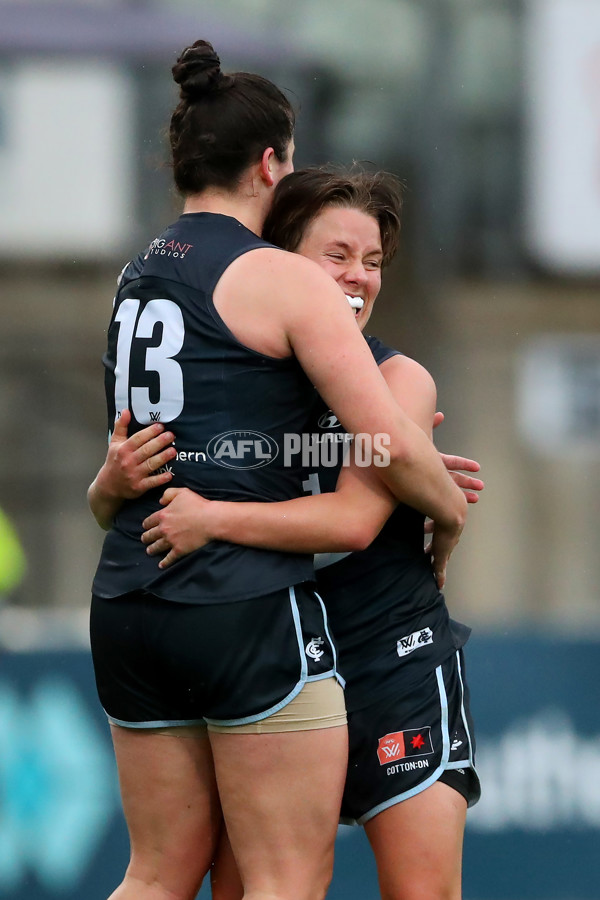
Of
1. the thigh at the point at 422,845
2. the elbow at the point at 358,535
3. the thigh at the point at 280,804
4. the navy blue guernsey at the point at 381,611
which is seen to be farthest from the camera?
the navy blue guernsey at the point at 381,611

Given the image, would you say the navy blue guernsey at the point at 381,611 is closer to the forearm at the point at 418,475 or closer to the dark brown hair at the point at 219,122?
the forearm at the point at 418,475

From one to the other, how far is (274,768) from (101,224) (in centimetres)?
790

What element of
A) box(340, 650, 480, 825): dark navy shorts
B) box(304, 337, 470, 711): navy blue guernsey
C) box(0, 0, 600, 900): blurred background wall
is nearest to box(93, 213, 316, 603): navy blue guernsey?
box(304, 337, 470, 711): navy blue guernsey

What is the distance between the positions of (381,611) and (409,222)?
8292 millimetres

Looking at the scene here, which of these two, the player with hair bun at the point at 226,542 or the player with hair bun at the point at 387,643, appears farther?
the player with hair bun at the point at 387,643

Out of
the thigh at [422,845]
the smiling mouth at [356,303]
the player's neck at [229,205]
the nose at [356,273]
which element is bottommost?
the thigh at [422,845]

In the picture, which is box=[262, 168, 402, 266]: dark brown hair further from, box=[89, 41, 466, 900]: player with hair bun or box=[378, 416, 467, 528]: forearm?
box=[378, 416, 467, 528]: forearm

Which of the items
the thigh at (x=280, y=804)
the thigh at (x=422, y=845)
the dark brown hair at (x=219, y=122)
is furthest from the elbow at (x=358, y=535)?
the dark brown hair at (x=219, y=122)

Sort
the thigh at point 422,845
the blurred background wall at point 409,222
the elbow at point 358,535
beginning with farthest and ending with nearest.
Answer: the blurred background wall at point 409,222 < the thigh at point 422,845 < the elbow at point 358,535

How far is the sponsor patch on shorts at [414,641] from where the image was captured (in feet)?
8.05

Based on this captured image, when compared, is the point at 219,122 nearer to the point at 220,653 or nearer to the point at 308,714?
the point at 220,653

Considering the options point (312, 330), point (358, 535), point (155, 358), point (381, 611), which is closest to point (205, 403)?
point (155, 358)

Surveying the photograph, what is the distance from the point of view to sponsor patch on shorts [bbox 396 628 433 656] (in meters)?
2.46

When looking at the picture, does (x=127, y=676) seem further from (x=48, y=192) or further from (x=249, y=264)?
(x=48, y=192)
